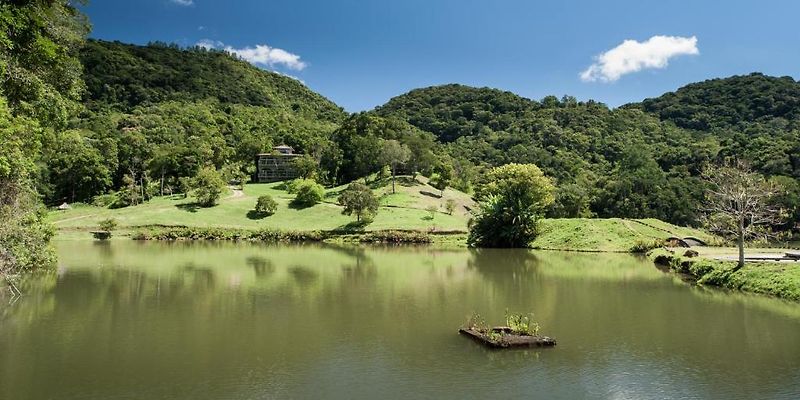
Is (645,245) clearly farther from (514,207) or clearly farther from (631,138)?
(631,138)

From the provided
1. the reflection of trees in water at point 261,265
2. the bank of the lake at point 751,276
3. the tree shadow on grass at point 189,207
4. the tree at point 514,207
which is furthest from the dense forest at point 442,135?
the bank of the lake at point 751,276

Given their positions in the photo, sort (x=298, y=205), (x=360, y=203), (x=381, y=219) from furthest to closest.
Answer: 1. (x=298, y=205)
2. (x=381, y=219)
3. (x=360, y=203)

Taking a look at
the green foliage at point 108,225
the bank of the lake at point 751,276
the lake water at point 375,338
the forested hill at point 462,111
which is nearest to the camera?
the lake water at point 375,338

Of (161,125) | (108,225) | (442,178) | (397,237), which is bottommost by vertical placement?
(397,237)

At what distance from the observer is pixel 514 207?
59.3 m

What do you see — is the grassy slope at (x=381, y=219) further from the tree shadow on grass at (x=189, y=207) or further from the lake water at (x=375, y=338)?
the lake water at (x=375, y=338)

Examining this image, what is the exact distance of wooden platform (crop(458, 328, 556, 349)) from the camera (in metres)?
18.3

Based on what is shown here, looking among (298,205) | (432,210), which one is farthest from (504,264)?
(298,205)

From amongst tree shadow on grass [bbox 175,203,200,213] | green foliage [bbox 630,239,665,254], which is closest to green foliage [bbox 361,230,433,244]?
green foliage [bbox 630,239,665,254]

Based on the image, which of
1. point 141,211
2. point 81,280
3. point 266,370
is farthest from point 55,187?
point 266,370

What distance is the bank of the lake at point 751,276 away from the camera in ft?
92.1

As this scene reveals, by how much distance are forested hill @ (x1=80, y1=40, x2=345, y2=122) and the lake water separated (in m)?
133

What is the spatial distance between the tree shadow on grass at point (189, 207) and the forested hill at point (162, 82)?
81.6 m

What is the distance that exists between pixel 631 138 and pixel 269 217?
9798 centimetres
